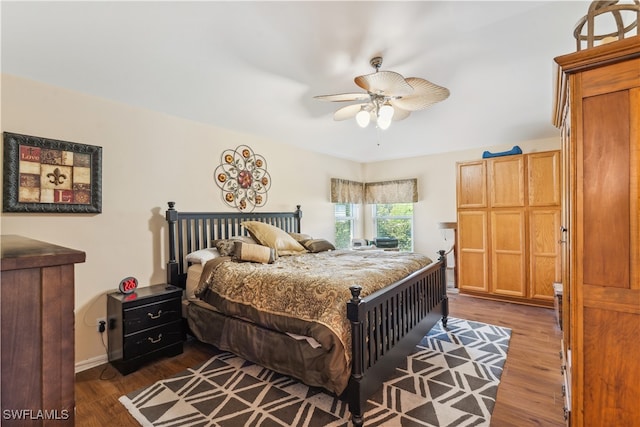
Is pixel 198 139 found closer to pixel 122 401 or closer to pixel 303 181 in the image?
pixel 303 181

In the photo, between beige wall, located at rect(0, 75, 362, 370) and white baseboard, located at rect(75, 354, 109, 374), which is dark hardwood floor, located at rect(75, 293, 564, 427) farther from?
beige wall, located at rect(0, 75, 362, 370)

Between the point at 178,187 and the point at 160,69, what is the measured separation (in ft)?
3.93

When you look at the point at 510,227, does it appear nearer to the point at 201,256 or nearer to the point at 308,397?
the point at 308,397

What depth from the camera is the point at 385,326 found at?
210 cm

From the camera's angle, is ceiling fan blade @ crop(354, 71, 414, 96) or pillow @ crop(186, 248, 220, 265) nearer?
ceiling fan blade @ crop(354, 71, 414, 96)

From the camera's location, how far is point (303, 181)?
15.4 ft

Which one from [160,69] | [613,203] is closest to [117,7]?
[160,69]

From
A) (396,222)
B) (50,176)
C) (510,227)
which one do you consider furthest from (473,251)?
(50,176)

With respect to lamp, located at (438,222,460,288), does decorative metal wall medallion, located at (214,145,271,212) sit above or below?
above

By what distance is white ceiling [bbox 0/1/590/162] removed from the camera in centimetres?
182

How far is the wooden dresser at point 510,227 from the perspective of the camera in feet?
12.5

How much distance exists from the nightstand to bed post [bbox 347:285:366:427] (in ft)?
5.74

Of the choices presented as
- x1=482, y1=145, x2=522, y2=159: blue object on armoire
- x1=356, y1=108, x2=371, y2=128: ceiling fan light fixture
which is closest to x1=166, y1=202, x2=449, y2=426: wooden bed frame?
x1=356, y1=108, x2=371, y2=128: ceiling fan light fixture

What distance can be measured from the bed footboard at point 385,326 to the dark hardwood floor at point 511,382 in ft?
2.26
